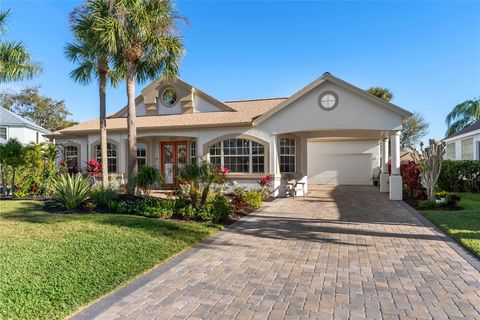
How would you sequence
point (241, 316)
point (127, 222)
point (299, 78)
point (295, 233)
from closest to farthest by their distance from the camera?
point (241, 316), point (295, 233), point (127, 222), point (299, 78)

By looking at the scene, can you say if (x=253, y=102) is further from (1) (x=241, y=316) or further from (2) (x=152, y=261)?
(1) (x=241, y=316)

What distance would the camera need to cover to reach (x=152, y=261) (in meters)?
5.78

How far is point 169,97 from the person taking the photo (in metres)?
19.1

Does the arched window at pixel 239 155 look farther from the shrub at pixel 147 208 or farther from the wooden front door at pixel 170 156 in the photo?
the shrub at pixel 147 208

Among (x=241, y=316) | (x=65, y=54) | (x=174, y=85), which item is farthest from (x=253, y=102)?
(x=241, y=316)

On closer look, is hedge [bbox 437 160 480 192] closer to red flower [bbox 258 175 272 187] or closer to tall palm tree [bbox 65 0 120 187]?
red flower [bbox 258 175 272 187]

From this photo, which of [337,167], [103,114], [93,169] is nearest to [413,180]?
[337,167]

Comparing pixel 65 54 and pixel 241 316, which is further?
pixel 65 54

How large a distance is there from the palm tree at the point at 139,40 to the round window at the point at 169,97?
571cm

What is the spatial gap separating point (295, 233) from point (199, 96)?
12.3m

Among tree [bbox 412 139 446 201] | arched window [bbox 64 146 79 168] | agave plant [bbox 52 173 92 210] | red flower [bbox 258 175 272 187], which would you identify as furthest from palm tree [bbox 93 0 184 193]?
tree [bbox 412 139 446 201]

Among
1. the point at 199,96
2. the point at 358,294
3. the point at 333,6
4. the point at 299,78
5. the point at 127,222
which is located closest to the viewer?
the point at 358,294

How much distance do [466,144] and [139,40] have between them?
2283cm

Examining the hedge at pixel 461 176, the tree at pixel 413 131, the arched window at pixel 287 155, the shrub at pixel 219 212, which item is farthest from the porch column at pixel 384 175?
the tree at pixel 413 131
